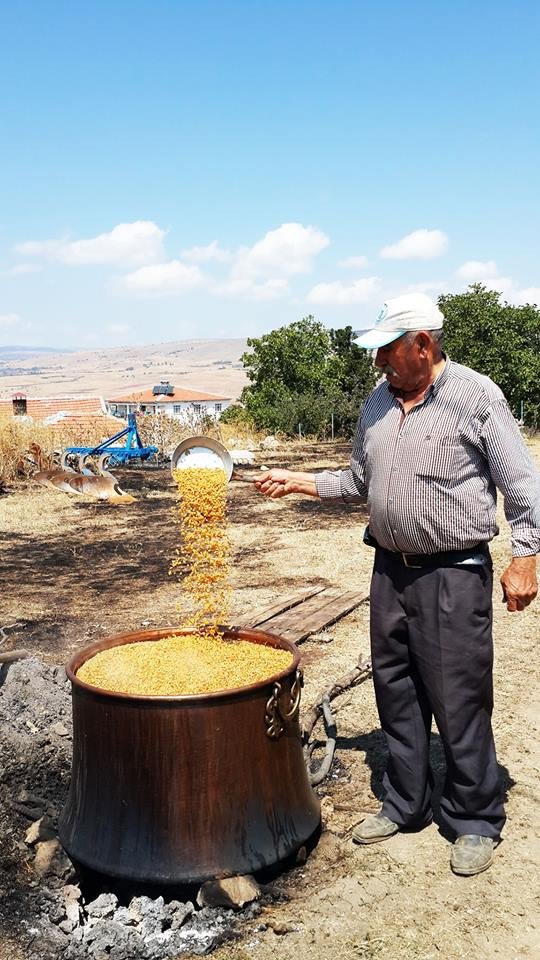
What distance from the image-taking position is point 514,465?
2836 millimetres

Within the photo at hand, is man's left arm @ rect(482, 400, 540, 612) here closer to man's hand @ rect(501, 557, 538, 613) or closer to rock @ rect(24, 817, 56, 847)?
man's hand @ rect(501, 557, 538, 613)

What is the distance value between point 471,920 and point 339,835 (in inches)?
26.7

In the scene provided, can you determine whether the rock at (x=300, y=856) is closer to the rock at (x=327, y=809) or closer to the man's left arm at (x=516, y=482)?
the rock at (x=327, y=809)

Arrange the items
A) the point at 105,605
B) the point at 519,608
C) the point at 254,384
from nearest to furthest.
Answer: the point at 519,608 < the point at 105,605 < the point at 254,384

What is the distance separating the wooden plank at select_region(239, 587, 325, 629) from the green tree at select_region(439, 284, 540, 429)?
16.6 m

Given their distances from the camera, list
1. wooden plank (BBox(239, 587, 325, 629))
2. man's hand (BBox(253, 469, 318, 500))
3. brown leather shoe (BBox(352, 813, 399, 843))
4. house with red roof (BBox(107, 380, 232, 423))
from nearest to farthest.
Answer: brown leather shoe (BBox(352, 813, 399, 843))
man's hand (BBox(253, 469, 318, 500))
wooden plank (BBox(239, 587, 325, 629))
house with red roof (BBox(107, 380, 232, 423))

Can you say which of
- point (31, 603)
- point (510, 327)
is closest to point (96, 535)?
point (31, 603)

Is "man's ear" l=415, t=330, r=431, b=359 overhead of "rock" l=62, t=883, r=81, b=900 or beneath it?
overhead

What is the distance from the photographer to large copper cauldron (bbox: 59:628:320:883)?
271 cm

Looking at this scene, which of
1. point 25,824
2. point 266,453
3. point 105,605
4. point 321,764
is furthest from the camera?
point 266,453

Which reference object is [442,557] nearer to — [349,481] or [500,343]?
[349,481]

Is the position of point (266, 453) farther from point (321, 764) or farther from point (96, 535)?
point (321, 764)

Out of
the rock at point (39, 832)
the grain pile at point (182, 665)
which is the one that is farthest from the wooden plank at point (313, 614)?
the rock at point (39, 832)

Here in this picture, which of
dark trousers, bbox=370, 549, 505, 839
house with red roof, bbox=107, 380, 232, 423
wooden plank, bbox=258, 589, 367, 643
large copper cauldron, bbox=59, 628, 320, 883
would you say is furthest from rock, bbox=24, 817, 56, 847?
house with red roof, bbox=107, 380, 232, 423
